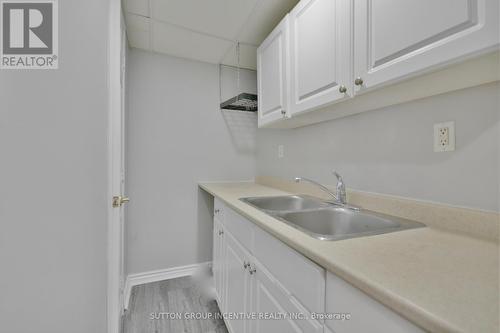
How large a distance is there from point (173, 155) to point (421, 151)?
6.53 feet

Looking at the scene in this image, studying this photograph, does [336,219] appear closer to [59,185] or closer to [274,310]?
[274,310]

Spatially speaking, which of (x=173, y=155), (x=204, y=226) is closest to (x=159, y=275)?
(x=204, y=226)

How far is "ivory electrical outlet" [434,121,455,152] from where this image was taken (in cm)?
89

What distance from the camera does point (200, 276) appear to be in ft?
7.55

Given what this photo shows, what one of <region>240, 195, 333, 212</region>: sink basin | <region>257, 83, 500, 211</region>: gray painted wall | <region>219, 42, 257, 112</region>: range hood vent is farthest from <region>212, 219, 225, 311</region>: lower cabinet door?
<region>219, 42, 257, 112</region>: range hood vent

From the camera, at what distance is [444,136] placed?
91cm

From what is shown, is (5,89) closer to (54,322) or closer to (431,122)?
(54,322)

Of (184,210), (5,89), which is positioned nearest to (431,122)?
(5,89)

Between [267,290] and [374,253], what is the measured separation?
0.48m

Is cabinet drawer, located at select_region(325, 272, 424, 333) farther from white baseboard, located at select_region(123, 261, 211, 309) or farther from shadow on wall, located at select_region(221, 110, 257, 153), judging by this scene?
shadow on wall, located at select_region(221, 110, 257, 153)

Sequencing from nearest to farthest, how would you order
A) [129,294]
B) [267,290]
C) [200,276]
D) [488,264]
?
[488,264] < [267,290] < [129,294] < [200,276]

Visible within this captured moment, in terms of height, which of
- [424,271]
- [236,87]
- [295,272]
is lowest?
[295,272]

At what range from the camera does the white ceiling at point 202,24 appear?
5.09 feet

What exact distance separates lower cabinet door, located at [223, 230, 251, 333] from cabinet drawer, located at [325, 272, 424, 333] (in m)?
0.59
